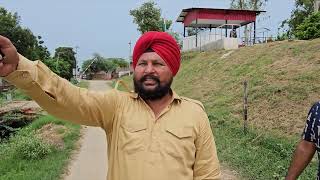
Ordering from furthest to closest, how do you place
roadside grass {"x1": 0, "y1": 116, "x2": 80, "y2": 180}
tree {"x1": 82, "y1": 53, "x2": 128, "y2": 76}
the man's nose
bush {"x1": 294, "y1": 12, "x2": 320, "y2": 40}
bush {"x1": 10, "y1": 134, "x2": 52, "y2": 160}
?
tree {"x1": 82, "y1": 53, "x2": 128, "y2": 76} < bush {"x1": 294, "y1": 12, "x2": 320, "y2": 40} < bush {"x1": 10, "y1": 134, "x2": 52, "y2": 160} < roadside grass {"x1": 0, "y1": 116, "x2": 80, "y2": 180} < the man's nose

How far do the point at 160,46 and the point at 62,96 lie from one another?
0.63 metres

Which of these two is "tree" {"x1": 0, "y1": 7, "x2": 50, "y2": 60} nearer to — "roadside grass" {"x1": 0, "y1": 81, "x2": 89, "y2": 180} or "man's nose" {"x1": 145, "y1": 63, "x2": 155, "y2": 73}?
"roadside grass" {"x1": 0, "y1": 81, "x2": 89, "y2": 180}

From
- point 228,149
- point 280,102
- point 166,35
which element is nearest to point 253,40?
point 280,102

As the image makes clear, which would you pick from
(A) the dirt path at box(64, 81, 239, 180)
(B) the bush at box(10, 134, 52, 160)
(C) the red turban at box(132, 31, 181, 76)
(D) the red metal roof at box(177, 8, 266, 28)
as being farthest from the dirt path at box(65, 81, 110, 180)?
(D) the red metal roof at box(177, 8, 266, 28)

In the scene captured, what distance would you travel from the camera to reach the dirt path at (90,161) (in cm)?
805

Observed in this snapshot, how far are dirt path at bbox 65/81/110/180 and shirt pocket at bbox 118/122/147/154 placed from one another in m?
3.96

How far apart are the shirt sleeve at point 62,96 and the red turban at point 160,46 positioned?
29cm

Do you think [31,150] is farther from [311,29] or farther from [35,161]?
[311,29]

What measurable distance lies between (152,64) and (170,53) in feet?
0.39

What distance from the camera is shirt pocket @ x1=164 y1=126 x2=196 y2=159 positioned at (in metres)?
2.46

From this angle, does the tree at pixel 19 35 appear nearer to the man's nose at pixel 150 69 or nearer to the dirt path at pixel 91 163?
the dirt path at pixel 91 163

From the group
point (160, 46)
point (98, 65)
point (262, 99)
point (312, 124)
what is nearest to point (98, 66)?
point (98, 65)

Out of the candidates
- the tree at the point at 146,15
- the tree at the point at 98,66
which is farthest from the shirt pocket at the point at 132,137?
the tree at the point at 98,66

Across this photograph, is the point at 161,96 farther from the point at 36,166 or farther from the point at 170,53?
the point at 36,166
